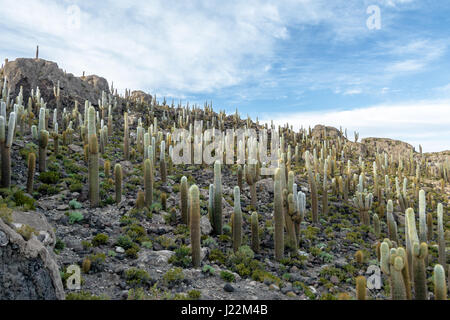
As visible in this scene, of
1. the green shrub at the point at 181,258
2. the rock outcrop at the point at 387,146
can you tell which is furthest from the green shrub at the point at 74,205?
the rock outcrop at the point at 387,146

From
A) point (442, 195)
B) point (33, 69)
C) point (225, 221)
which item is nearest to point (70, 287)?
point (225, 221)

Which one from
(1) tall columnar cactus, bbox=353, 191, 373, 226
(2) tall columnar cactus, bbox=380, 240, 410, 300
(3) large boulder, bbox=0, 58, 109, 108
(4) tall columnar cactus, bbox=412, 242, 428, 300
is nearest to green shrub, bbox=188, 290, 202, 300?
(2) tall columnar cactus, bbox=380, 240, 410, 300

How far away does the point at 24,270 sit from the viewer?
204 inches

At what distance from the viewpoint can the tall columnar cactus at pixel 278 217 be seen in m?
10.4

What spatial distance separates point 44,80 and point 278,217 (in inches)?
1235

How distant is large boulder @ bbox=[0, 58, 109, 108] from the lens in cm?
2928

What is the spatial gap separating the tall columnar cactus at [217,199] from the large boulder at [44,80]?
82.7 feet

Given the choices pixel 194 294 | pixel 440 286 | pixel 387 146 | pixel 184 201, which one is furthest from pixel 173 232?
pixel 387 146

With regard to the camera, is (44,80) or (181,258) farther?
(44,80)

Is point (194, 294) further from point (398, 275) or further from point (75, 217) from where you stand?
point (75, 217)

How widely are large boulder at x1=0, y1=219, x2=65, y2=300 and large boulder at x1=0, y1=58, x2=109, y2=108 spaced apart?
27999mm

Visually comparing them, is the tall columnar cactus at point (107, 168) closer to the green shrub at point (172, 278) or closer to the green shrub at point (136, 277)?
the green shrub at point (136, 277)
